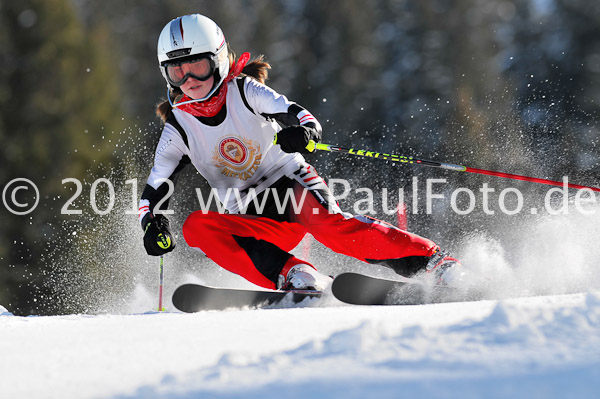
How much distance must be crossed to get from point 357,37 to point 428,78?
3.04 metres

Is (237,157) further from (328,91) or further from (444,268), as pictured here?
(328,91)

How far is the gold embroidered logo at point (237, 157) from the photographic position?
12.5 feet

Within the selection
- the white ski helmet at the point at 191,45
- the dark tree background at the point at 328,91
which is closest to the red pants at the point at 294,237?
the white ski helmet at the point at 191,45

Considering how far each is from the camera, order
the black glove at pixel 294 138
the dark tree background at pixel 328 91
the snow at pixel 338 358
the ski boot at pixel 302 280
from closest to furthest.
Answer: the snow at pixel 338 358, the black glove at pixel 294 138, the ski boot at pixel 302 280, the dark tree background at pixel 328 91

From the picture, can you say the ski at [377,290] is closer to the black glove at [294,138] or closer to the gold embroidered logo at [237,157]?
the black glove at [294,138]

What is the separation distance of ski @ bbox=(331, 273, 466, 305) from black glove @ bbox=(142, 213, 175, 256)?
39.7 inches

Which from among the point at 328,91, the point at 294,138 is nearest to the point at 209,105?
the point at 294,138

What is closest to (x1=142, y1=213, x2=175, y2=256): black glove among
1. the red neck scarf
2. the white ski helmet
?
the red neck scarf

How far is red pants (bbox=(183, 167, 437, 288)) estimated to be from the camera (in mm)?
3637

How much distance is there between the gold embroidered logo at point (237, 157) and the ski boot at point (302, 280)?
0.67m

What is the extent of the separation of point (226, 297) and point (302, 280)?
20.7 inches

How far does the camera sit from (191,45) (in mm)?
3643

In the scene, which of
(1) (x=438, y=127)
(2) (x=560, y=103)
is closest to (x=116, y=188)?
(1) (x=438, y=127)

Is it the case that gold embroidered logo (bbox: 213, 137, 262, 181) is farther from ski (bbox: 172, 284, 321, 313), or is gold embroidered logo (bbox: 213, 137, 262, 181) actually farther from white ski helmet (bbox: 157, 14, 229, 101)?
ski (bbox: 172, 284, 321, 313)
